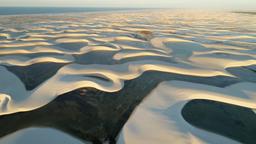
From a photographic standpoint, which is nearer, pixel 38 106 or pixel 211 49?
pixel 38 106

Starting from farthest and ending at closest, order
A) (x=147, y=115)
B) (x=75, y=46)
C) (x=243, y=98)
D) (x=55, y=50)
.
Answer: (x=75, y=46)
(x=55, y=50)
(x=243, y=98)
(x=147, y=115)

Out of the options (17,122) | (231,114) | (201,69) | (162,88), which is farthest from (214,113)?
(17,122)

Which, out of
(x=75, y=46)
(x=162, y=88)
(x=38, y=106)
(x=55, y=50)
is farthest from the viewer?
(x=75, y=46)

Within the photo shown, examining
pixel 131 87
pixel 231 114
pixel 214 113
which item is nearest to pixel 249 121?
pixel 231 114

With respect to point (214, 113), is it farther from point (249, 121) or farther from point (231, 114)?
point (249, 121)

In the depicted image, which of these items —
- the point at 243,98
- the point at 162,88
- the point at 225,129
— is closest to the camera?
A: the point at 225,129

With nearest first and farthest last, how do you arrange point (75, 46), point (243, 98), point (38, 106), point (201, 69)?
point (38, 106), point (243, 98), point (201, 69), point (75, 46)

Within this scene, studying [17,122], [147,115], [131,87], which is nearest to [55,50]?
[131,87]

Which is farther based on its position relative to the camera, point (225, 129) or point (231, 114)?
point (231, 114)

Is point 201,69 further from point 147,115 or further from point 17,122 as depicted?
point 17,122
